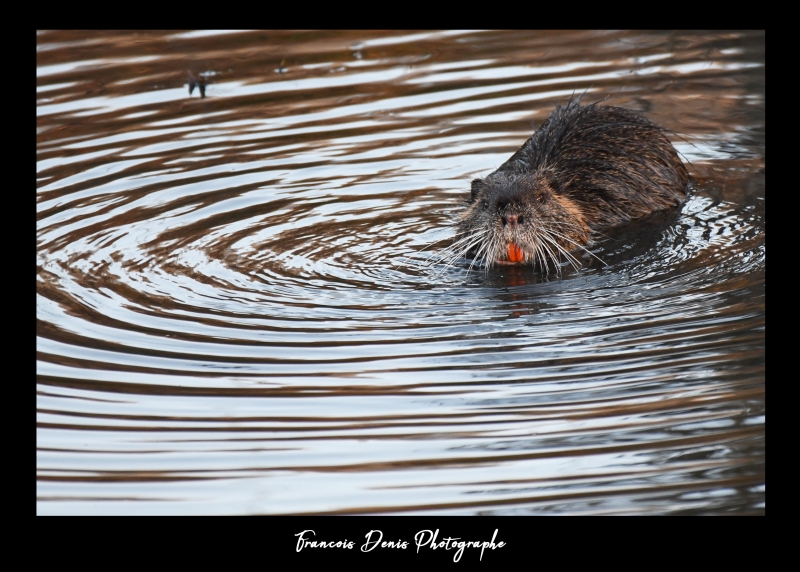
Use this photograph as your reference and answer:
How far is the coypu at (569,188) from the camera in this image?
656cm

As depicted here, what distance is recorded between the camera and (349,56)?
1073cm

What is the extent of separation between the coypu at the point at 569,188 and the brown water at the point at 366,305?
0.17m

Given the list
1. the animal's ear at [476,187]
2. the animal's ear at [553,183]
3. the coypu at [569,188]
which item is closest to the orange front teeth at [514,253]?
the coypu at [569,188]

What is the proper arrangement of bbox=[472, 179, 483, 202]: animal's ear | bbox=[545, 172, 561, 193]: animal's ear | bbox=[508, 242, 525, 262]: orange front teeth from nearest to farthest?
bbox=[508, 242, 525, 262]: orange front teeth
bbox=[472, 179, 483, 202]: animal's ear
bbox=[545, 172, 561, 193]: animal's ear

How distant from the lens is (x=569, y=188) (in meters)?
7.46

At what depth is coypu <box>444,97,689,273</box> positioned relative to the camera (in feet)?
21.5

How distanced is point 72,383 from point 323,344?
1108mm

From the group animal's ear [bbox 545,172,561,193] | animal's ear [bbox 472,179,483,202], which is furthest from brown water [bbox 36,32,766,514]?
animal's ear [bbox 545,172,561,193]

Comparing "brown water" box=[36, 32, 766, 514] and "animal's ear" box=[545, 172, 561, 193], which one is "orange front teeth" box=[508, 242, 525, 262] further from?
"animal's ear" box=[545, 172, 561, 193]

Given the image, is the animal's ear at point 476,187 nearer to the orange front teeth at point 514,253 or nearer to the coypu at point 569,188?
the coypu at point 569,188

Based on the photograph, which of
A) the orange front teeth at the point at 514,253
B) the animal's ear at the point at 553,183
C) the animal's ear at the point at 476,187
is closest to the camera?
the orange front teeth at the point at 514,253

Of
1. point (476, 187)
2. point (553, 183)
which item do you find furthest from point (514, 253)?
point (553, 183)

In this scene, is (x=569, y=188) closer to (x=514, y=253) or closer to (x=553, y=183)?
(x=553, y=183)

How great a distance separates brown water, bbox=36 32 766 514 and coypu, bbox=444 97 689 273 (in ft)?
0.55
